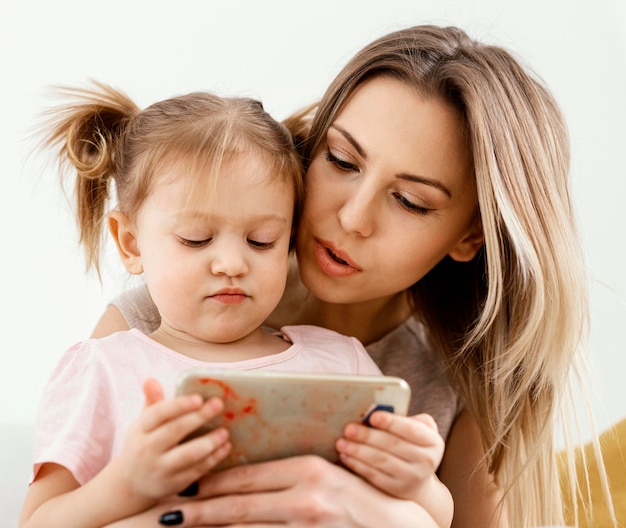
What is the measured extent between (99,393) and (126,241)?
29cm

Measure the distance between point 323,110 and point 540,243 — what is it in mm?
495

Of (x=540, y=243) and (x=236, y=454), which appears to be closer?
(x=236, y=454)

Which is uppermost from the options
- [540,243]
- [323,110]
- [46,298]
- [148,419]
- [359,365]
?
[323,110]

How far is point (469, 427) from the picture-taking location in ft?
6.75

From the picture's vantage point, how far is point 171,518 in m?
1.23

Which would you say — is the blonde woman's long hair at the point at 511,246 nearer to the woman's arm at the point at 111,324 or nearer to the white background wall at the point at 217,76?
the woman's arm at the point at 111,324

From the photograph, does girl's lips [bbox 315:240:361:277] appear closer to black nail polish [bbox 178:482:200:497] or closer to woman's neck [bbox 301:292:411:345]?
woman's neck [bbox 301:292:411:345]

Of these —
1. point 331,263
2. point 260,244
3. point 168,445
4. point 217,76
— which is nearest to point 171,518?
point 168,445

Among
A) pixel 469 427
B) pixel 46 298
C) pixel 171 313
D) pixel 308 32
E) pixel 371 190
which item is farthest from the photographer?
pixel 308 32

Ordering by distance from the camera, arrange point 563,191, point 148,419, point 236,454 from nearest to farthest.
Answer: point 148,419, point 236,454, point 563,191

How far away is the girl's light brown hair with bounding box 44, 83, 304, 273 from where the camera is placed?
4.89ft

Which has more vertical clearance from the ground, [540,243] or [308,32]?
[308,32]

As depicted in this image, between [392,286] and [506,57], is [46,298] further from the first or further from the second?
[506,57]

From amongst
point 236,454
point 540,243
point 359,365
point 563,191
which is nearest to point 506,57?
point 563,191
